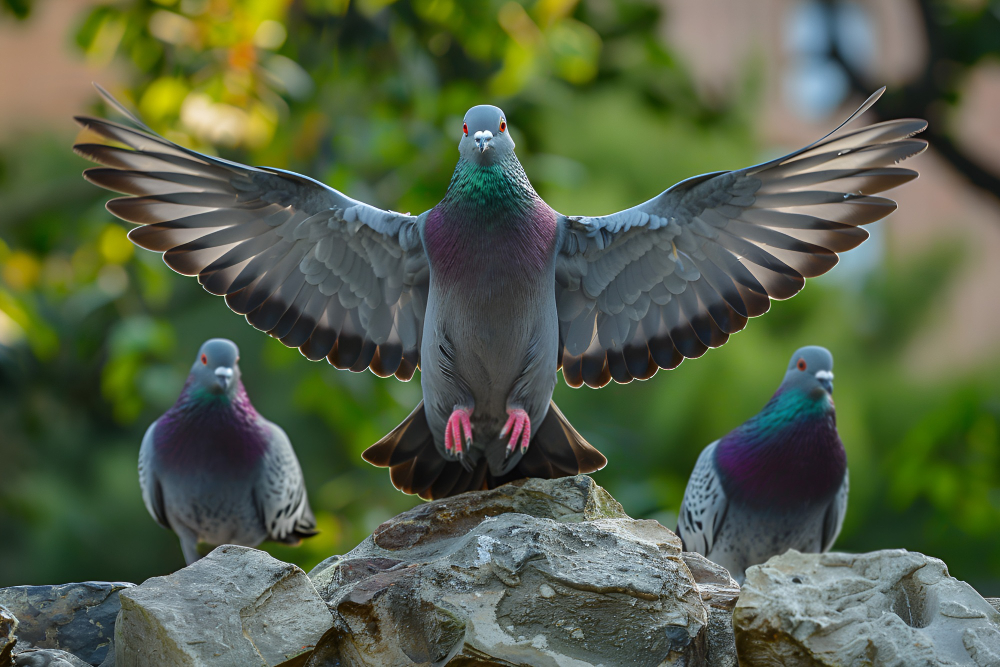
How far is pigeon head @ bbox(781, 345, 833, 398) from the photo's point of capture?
3352 mm

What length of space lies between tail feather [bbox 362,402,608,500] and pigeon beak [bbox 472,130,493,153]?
1.00m

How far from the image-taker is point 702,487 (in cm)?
350

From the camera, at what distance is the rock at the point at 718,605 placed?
2338 mm

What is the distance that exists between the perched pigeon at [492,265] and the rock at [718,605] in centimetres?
67

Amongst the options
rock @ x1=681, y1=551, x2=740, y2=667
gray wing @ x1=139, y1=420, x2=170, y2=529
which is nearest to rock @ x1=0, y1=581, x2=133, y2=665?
gray wing @ x1=139, y1=420, x2=170, y2=529

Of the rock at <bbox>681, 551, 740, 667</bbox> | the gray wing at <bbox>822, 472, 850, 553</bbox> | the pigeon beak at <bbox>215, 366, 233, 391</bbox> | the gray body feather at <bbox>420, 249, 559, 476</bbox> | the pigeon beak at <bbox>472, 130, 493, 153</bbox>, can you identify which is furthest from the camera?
the pigeon beak at <bbox>215, 366, 233, 391</bbox>

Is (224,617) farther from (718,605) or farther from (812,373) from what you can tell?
(812,373)

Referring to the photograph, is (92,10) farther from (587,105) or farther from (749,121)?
(749,121)

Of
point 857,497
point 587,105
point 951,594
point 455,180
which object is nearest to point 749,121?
point 587,105

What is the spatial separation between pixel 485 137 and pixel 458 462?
4.02 ft

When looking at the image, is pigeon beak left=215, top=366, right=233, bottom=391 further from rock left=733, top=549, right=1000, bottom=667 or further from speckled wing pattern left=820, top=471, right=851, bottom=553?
speckled wing pattern left=820, top=471, right=851, bottom=553

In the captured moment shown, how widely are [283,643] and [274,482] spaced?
1.45 meters

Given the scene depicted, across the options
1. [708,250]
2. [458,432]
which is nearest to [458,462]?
[458,432]

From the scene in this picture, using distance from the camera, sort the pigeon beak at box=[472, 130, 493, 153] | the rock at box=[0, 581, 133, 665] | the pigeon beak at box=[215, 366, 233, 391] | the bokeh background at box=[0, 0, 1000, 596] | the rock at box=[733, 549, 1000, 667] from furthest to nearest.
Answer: the bokeh background at box=[0, 0, 1000, 596] → the pigeon beak at box=[215, 366, 233, 391] → the pigeon beak at box=[472, 130, 493, 153] → the rock at box=[0, 581, 133, 665] → the rock at box=[733, 549, 1000, 667]
